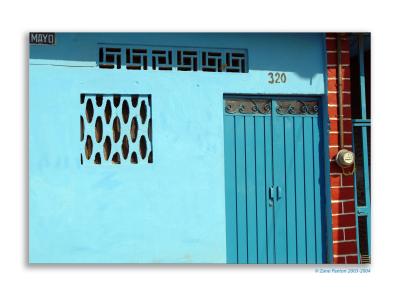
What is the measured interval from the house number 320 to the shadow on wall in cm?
4

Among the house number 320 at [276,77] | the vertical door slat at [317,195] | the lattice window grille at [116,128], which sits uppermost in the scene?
the house number 320 at [276,77]

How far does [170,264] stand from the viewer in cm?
424

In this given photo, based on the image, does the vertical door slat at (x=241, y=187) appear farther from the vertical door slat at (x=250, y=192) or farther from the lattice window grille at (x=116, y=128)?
the lattice window grille at (x=116, y=128)

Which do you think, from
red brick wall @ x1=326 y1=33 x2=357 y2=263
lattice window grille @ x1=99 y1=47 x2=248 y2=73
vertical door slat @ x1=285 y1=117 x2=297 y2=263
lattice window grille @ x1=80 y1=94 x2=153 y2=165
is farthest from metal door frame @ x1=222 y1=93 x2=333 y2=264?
lattice window grille @ x1=80 y1=94 x2=153 y2=165

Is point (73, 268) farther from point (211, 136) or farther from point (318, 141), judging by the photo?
point (318, 141)

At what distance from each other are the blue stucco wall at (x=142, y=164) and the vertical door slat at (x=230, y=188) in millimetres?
86

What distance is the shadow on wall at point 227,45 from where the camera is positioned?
13.7 ft

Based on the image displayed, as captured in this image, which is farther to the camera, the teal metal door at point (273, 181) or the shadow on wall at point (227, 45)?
the teal metal door at point (273, 181)

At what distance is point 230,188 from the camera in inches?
179

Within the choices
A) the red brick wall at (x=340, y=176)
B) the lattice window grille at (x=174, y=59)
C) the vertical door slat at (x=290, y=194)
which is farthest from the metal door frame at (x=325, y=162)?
the lattice window grille at (x=174, y=59)

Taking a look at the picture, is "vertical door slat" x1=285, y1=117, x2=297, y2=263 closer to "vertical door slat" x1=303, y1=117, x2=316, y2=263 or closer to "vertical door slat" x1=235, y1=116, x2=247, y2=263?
"vertical door slat" x1=303, y1=117, x2=316, y2=263

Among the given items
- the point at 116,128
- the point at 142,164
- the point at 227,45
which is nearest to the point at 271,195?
the point at 142,164

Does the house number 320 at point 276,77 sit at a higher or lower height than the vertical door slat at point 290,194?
higher

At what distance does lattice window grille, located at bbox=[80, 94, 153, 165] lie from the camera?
169 inches
